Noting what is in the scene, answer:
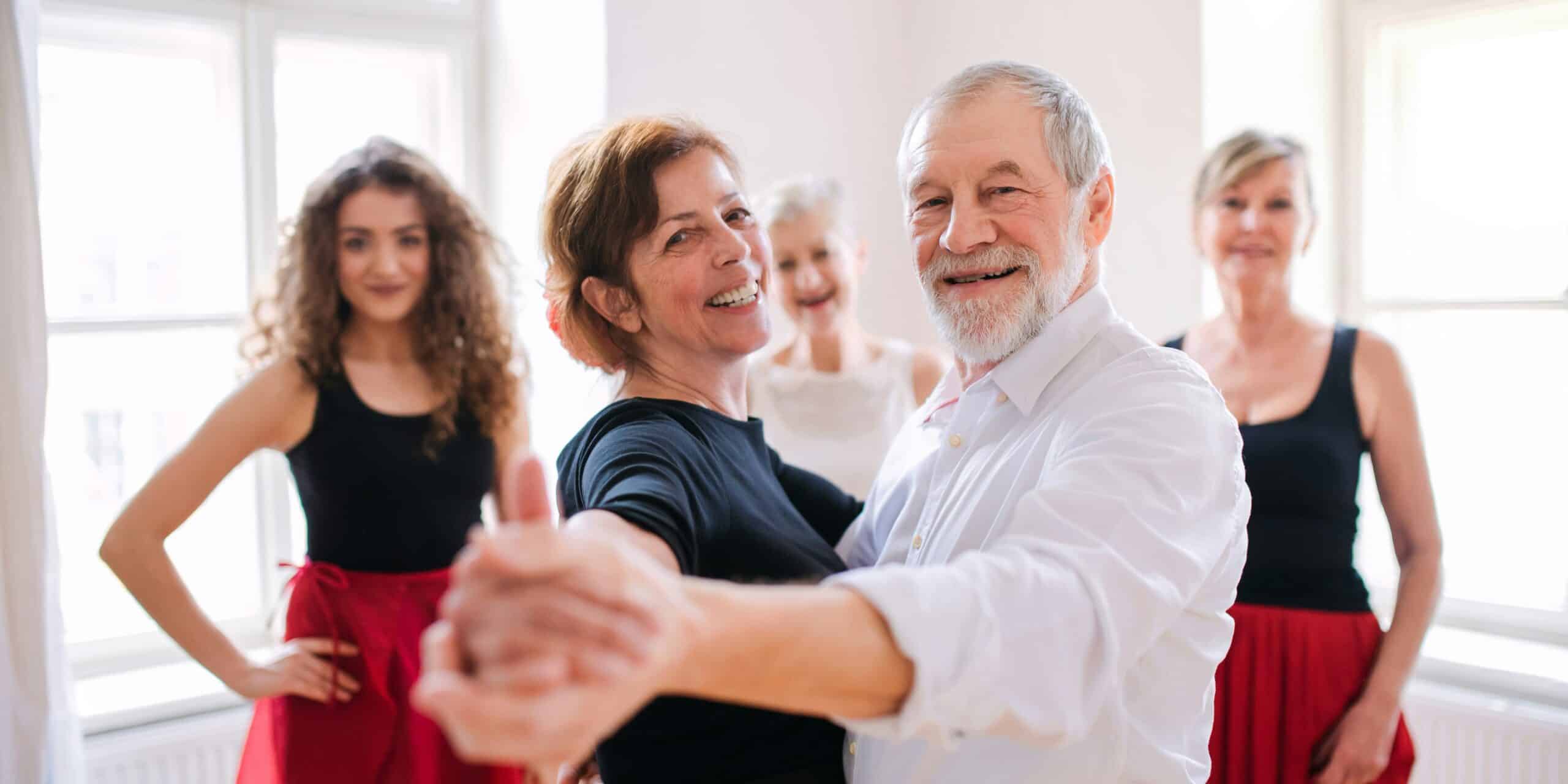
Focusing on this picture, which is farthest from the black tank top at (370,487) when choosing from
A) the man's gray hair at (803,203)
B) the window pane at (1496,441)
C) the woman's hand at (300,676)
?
the window pane at (1496,441)

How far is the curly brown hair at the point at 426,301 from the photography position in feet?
7.59

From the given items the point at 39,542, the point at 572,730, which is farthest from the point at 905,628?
the point at 39,542

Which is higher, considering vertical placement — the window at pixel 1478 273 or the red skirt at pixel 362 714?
the window at pixel 1478 273

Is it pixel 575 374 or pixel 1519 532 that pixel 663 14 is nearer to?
pixel 575 374

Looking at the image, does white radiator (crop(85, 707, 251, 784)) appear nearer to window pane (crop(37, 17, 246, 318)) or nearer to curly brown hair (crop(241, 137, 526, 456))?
curly brown hair (crop(241, 137, 526, 456))

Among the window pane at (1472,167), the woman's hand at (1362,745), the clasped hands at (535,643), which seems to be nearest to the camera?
the clasped hands at (535,643)

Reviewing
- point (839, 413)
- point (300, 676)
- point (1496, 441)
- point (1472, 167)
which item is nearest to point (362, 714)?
point (300, 676)

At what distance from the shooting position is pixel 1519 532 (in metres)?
3.15

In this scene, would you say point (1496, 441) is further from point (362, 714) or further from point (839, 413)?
point (362, 714)

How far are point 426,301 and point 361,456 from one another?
397 millimetres

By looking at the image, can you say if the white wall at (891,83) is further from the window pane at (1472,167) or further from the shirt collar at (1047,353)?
the shirt collar at (1047,353)

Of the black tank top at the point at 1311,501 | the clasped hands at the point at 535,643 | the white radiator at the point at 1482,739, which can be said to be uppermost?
the clasped hands at the point at 535,643

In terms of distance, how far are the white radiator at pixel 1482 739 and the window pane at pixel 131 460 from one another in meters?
3.14

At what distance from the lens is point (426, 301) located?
2.44m
